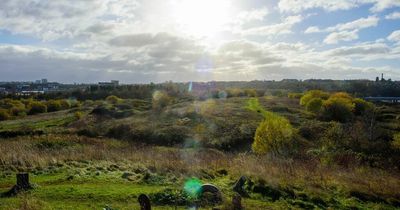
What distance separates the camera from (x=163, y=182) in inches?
701

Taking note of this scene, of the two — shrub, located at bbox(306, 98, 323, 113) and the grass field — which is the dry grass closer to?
the grass field

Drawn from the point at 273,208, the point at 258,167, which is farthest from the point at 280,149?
the point at 273,208

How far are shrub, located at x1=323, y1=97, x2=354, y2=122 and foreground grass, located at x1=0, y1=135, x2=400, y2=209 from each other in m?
64.9

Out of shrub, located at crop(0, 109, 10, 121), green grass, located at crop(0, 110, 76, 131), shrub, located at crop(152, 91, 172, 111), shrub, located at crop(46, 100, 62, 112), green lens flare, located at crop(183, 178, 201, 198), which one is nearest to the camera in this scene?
green lens flare, located at crop(183, 178, 201, 198)

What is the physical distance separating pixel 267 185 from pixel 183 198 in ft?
13.9

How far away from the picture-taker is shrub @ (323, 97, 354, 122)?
84.2 meters

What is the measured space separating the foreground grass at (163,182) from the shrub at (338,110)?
6486cm

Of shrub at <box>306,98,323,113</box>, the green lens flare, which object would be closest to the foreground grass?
the green lens flare

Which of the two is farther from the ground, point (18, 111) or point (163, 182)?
point (163, 182)

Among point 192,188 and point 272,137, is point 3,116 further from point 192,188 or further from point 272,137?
point 192,188

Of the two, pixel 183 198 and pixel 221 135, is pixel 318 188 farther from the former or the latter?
pixel 221 135

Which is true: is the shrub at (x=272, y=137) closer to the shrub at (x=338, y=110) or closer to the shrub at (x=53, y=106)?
the shrub at (x=338, y=110)

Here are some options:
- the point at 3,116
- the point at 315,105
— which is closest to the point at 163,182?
the point at 315,105

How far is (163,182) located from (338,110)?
7361 cm
